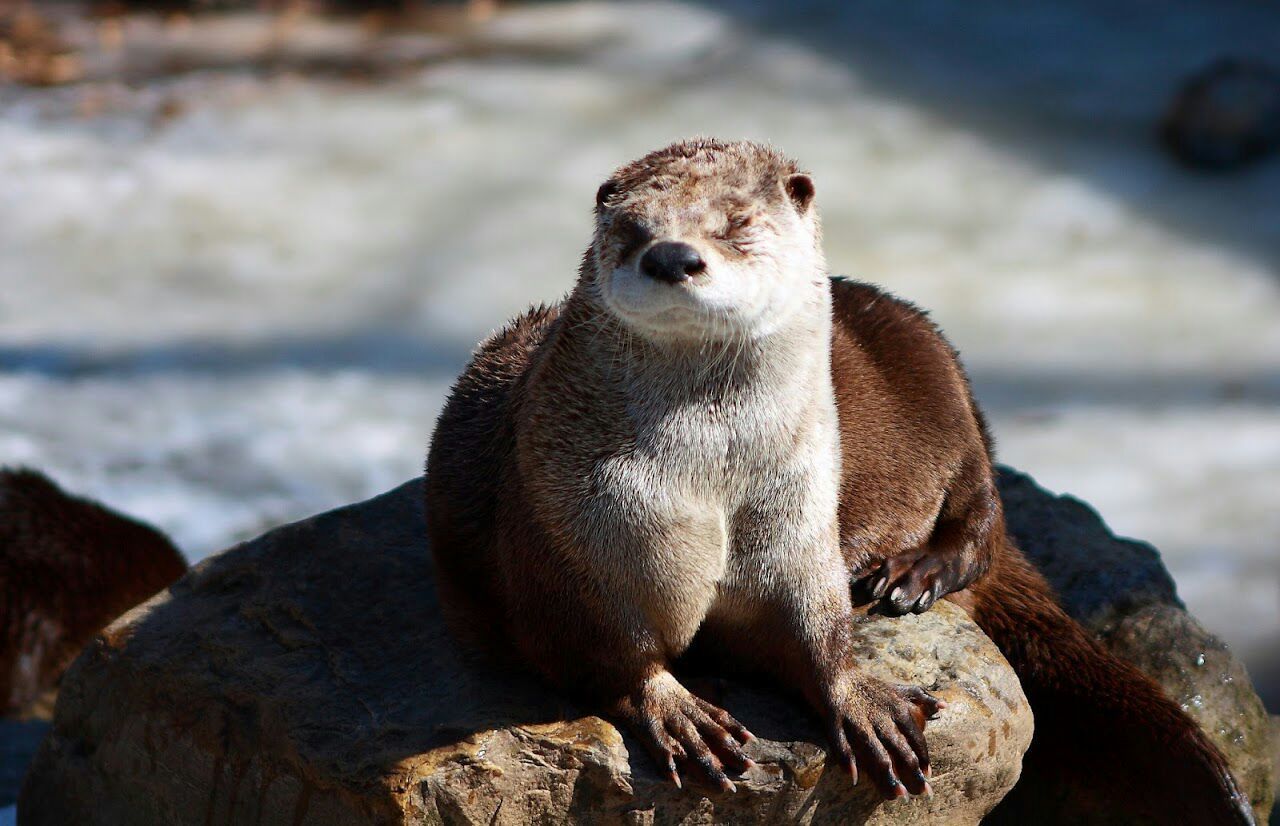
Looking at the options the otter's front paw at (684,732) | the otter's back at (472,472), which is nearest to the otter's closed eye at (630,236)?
the otter's back at (472,472)

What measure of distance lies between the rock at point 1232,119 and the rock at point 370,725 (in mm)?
5102

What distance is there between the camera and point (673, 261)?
2076 mm

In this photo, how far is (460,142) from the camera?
755 cm

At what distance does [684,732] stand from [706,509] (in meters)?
0.37

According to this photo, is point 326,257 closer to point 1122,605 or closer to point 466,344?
point 466,344

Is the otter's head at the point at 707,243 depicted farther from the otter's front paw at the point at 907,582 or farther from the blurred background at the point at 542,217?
the blurred background at the point at 542,217

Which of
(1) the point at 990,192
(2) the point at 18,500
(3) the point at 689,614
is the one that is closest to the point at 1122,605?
(3) the point at 689,614

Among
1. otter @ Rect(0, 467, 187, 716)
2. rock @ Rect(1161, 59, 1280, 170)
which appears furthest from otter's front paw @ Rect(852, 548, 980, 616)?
rock @ Rect(1161, 59, 1280, 170)

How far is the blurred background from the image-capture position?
18.3ft

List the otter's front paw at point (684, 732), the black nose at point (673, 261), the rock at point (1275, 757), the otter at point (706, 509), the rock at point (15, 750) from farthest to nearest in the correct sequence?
1. the rock at point (15, 750)
2. the rock at point (1275, 757)
3. the otter's front paw at point (684, 732)
4. the otter at point (706, 509)
5. the black nose at point (673, 261)

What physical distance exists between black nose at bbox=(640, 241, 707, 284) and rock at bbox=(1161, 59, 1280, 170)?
582 cm

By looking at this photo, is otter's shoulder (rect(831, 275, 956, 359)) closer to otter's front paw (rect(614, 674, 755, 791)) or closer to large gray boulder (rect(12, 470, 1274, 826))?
large gray boulder (rect(12, 470, 1274, 826))

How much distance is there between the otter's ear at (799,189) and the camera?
7.57 ft

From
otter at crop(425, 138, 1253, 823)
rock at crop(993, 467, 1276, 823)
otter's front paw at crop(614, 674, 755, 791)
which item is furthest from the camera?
rock at crop(993, 467, 1276, 823)
